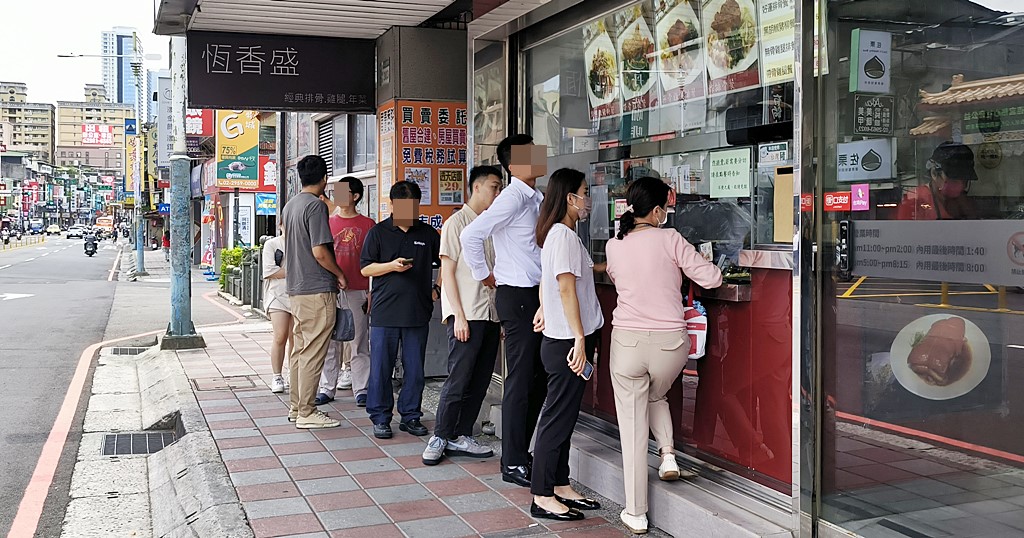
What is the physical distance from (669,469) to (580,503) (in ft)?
1.79

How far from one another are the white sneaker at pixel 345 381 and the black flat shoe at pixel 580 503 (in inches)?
160

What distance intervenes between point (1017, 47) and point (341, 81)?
684cm

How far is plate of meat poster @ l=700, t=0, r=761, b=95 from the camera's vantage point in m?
4.72

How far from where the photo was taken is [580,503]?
4926mm

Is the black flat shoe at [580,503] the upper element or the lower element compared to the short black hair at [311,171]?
lower

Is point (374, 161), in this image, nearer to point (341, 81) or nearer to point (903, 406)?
point (341, 81)

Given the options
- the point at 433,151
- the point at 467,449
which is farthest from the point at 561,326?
the point at 433,151

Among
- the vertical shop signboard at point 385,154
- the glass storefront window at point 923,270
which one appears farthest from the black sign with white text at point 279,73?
the glass storefront window at point 923,270

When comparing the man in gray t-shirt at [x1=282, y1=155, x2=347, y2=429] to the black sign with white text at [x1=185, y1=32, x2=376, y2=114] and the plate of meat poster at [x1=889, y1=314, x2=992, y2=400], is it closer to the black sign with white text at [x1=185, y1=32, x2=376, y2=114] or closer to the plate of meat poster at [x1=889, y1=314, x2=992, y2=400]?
the black sign with white text at [x1=185, y1=32, x2=376, y2=114]

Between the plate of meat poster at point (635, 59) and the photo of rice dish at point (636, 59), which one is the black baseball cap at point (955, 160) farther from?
the photo of rice dish at point (636, 59)

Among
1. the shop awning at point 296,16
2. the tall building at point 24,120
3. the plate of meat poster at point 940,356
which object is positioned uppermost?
the tall building at point 24,120

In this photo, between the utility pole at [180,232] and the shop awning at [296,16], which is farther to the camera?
the utility pole at [180,232]

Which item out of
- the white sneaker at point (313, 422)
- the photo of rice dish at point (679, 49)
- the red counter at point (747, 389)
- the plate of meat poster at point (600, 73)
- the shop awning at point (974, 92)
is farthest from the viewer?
the white sneaker at point (313, 422)

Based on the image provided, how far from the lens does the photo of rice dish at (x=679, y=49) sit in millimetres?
5238
